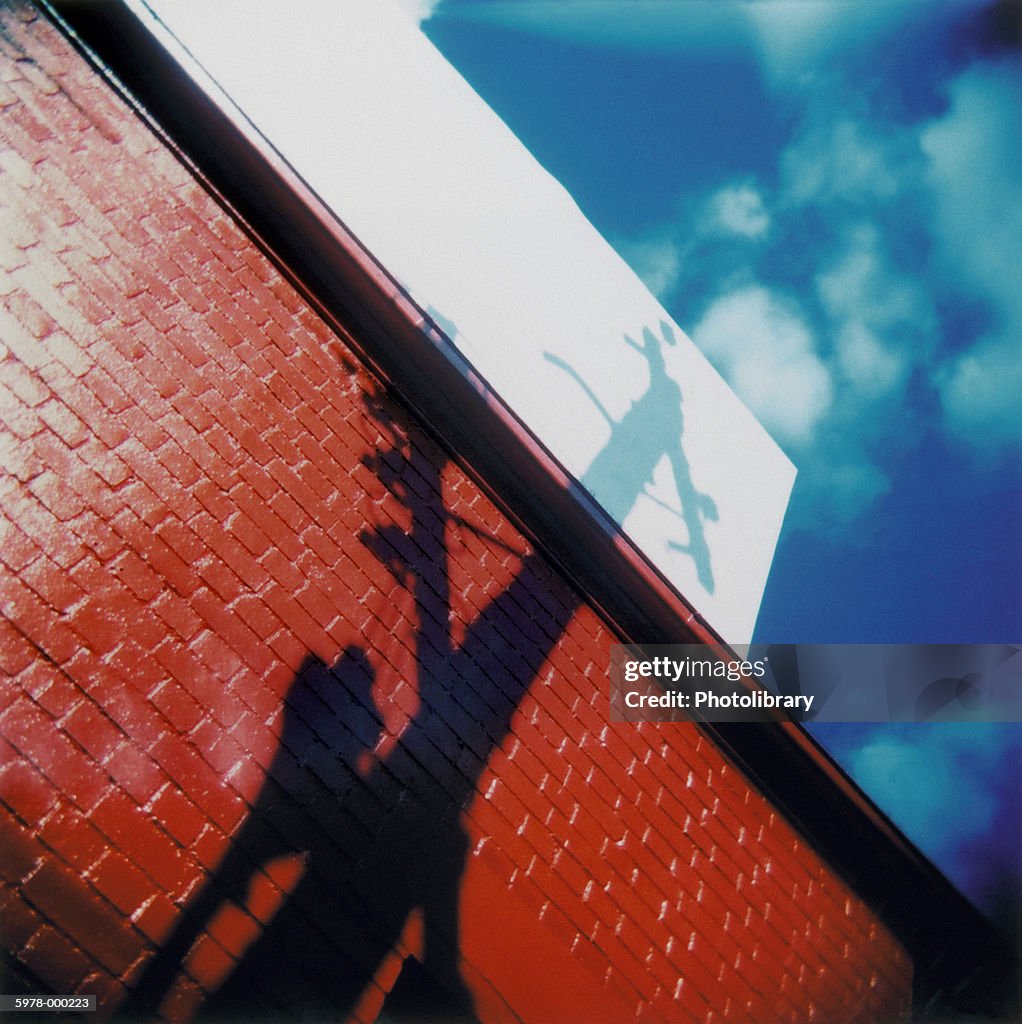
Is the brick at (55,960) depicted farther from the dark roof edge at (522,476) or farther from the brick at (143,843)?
the dark roof edge at (522,476)

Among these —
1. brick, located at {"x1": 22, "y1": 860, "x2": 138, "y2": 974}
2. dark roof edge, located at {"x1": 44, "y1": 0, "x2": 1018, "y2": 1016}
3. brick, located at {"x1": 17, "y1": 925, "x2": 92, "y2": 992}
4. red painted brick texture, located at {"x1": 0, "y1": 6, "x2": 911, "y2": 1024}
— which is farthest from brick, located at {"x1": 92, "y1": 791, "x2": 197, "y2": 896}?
dark roof edge, located at {"x1": 44, "y1": 0, "x2": 1018, "y2": 1016}

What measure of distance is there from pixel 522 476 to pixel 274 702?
1.94 m

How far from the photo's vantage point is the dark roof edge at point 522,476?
3.15 m

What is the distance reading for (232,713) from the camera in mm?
2270

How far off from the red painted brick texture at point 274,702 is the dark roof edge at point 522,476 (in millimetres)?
209

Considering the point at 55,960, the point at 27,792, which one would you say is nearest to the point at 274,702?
the point at 27,792

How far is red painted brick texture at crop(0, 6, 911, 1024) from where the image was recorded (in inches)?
77.9

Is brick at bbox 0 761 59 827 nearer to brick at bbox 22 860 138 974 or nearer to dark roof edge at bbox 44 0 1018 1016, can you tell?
brick at bbox 22 860 138 974

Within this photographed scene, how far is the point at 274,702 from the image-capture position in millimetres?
2371

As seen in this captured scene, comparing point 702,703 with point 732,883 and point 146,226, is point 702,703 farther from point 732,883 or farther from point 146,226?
point 146,226

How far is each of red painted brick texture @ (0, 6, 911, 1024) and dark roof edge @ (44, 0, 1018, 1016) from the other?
21 centimetres

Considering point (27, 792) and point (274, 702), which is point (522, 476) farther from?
point (27, 792)

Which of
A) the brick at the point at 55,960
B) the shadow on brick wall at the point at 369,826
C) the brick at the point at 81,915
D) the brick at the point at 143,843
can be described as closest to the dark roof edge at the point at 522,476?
the shadow on brick wall at the point at 369,826

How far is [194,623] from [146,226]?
1.87 meters
